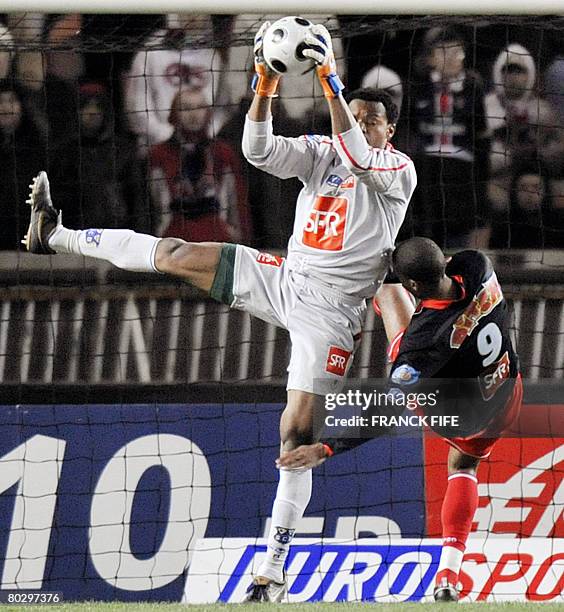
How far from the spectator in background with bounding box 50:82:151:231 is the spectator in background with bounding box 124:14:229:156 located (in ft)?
0.28

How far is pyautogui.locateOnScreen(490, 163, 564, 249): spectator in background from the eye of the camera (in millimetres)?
4961

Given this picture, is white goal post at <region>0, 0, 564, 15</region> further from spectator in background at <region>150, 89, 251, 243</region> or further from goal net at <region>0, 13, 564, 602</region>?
spectator in background at <region>150, 89, 251, 243</region>

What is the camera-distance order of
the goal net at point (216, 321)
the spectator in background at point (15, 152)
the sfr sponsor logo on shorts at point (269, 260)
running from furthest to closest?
1. the spectator in background at point (15, 152)
2. the goal net at point (216, 321)
3. the sfr sponsor logo on shorts at point (269, 260)

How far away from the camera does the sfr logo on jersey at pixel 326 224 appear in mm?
4168

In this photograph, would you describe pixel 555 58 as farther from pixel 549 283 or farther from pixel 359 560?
pixel 359 560

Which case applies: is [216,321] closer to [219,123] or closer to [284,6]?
[219,123]

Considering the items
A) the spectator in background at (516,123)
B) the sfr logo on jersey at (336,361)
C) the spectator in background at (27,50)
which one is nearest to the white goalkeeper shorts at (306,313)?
the sfr logo on jersey at (336,361)

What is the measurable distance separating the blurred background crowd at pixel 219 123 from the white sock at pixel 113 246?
56 centimetres

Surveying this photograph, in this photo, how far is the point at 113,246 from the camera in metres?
4.32

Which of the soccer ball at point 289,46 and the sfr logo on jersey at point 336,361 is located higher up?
the soccer ball at point 289,46

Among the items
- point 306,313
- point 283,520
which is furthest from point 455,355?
point 283,520

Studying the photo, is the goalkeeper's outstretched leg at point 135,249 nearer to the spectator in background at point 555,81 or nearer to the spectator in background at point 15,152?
the spectator in background at point 15,152

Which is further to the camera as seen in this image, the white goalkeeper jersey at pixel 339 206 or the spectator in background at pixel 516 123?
the spectator in background at pixel 516 123

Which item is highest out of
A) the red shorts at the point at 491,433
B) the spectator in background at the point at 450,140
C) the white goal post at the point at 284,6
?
the white goal post at the point at 284,6
